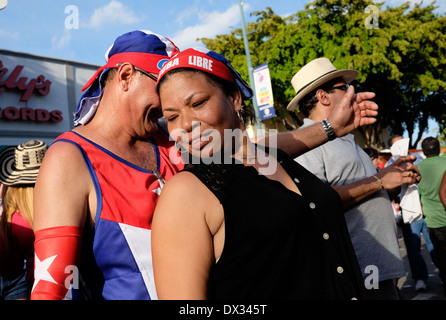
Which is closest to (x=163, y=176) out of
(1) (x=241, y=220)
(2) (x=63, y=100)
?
(1) (x=241, y=220)

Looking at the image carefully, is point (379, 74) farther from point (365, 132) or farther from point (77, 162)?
point (77, 162)

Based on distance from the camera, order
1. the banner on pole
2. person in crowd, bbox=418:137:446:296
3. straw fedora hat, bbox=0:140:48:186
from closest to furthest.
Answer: straw fedora hat, bbox=0:140:48:186 → person in crowd, bbox=418:137:446:296 → the banner on pole

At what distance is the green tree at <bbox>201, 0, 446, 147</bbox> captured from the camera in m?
19.1

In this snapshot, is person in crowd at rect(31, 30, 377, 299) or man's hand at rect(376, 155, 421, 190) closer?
person in crowd at rect(31, 30, 377, 299)

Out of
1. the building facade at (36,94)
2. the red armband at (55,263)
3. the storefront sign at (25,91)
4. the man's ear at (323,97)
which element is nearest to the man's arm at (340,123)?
the man's ear at (323,97)

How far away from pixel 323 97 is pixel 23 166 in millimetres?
2487

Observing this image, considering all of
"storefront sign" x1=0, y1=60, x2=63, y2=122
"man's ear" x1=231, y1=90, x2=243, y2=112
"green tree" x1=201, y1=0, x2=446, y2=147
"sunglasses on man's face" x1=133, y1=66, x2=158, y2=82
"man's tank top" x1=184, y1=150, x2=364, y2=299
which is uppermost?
"green tree" x1=201, y1=0, x2=446, y2=147

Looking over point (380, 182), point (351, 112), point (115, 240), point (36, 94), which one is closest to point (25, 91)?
point (36, 94)

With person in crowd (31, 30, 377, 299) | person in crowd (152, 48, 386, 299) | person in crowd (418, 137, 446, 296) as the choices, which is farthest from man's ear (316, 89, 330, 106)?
person in crowd (418, 137, 446, 296)

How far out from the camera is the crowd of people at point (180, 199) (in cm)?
128

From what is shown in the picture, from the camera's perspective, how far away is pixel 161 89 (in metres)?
1.61

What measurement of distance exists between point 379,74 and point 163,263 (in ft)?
72.7

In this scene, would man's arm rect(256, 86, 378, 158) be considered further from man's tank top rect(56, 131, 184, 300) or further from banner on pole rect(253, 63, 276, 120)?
banner on pole rect(253, 63, 276, 120)

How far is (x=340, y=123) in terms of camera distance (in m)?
2.30
